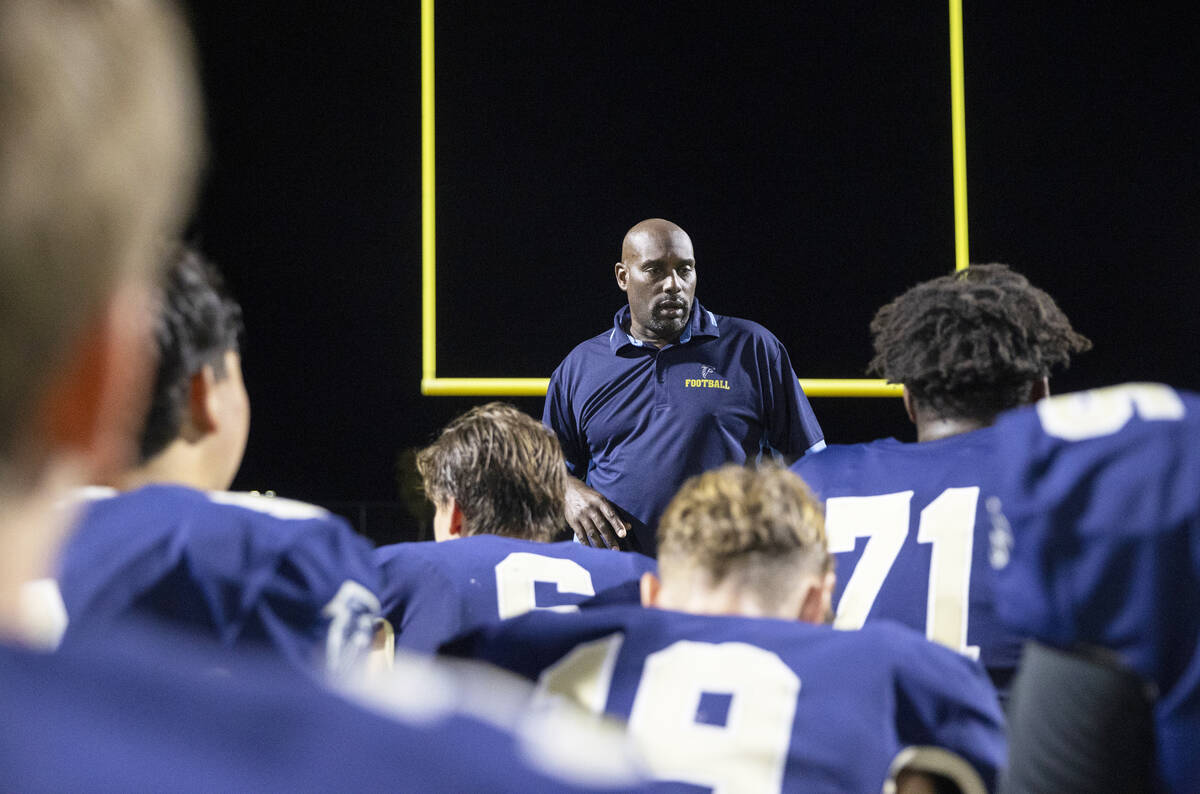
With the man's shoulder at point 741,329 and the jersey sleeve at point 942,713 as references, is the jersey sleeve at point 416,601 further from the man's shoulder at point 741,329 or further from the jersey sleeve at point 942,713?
the man's shoulder at point 741,329

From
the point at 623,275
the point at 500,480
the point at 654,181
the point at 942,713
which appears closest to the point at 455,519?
the point at 500,480

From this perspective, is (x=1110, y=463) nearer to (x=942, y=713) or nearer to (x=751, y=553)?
(x=942, y=713)

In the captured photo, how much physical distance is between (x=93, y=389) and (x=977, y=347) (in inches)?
63.9

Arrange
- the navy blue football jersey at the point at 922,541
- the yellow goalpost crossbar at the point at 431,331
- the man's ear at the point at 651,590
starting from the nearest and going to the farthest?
the man's ear at the point at 651,590 < the navy blue football jersey at the point at 922,541 < the yellow goalpost crossbar at the point at 431,331

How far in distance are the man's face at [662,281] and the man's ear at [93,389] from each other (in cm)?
292

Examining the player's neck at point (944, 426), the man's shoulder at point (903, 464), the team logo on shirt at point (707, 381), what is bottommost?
the man's shoulder at point (903, 464)

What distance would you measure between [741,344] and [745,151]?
6.70 ft

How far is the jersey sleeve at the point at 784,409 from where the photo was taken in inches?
122

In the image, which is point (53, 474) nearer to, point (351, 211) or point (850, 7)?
point (351, 211)

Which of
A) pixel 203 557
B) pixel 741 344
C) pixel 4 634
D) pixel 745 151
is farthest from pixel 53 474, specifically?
pixel 745 151

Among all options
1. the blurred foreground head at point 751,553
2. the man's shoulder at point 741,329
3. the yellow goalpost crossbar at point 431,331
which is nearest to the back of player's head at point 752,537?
the blurred foreground head at point 751,553

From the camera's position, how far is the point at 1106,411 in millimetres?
943

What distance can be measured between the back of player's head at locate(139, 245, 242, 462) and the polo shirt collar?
6.72ft

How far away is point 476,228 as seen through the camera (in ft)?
16.0
